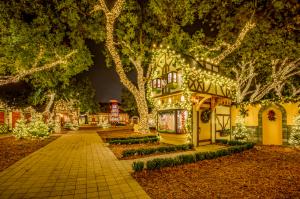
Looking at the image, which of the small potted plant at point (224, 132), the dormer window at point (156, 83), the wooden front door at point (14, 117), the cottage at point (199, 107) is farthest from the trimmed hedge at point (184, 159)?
the wooden front door at point (14, 117)

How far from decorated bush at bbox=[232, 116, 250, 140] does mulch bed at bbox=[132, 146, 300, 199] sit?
6.48 metres

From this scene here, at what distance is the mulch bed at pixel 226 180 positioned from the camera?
5211 millimetres

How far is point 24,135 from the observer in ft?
56.4

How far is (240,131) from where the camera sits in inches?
601

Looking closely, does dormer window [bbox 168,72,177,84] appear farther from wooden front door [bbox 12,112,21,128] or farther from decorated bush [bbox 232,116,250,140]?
wooden front door [bbox 12,112,21,128]

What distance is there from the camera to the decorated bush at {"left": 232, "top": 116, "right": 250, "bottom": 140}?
1521cm

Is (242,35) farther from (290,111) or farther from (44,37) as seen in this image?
(44,37)

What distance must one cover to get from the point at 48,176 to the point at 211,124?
11125mm

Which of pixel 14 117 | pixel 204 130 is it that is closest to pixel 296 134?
pixel 204 130

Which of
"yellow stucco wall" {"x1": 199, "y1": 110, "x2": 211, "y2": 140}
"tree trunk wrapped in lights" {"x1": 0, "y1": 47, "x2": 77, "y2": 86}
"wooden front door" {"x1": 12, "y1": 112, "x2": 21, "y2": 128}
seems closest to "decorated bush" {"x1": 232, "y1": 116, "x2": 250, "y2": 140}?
"yellow stucco wall" {"x1": 199, "y1": 110, "x2": 211, "y2": 140}

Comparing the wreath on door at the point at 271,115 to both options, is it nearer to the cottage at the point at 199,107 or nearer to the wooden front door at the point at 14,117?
the cottage at the point at 199,107

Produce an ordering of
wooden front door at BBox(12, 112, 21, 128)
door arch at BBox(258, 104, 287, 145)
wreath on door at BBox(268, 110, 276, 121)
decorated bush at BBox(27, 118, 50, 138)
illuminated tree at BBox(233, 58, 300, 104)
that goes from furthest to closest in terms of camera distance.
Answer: wooden front door at BBox(12, 112, 21, 128) < illuminated tree at BBox(233, 58, 300, 104) < decorated bush at BBox(27, 118, 50, 138) < wreath on door at BBox(268, 110, 276, 121) < door arch at BBox(258, 104, 287, 145)

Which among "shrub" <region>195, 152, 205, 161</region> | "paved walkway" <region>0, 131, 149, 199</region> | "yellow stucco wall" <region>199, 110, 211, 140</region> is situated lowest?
"paved walkway" <region>0, 131, 149, 199</region>

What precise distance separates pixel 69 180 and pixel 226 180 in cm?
495
